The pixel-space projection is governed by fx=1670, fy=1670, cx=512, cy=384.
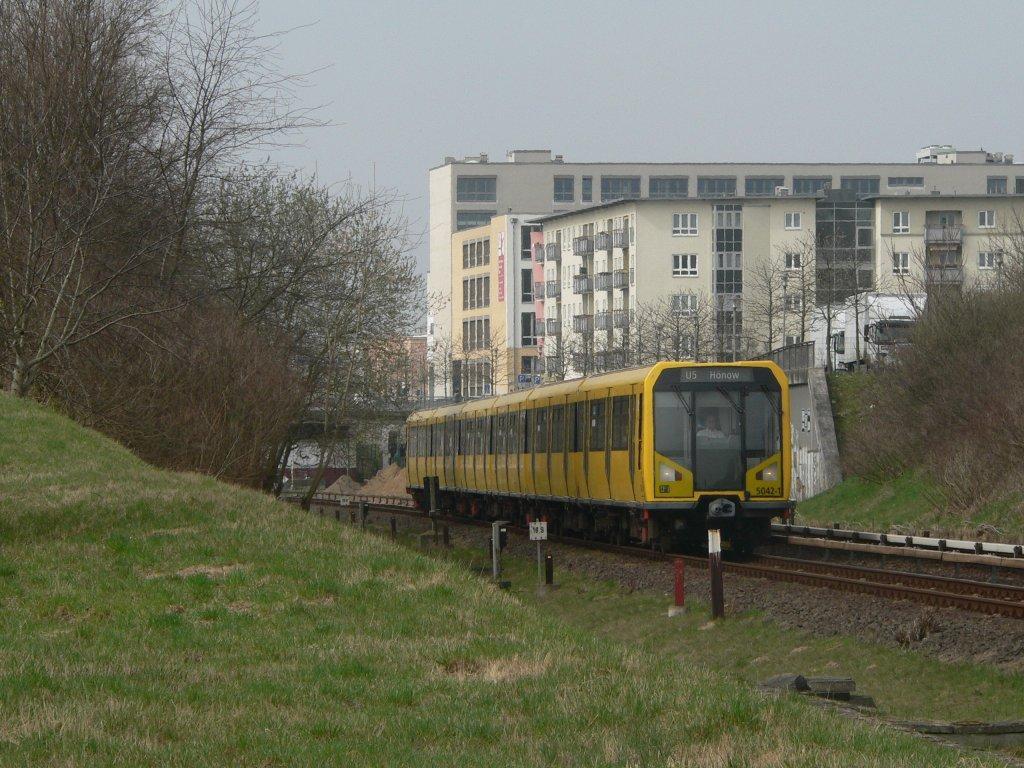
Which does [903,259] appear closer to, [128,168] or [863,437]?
[863,437]

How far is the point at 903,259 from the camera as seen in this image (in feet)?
365

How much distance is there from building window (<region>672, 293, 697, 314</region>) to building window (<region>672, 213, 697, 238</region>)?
7801 millimetres

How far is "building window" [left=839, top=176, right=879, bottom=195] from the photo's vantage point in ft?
491

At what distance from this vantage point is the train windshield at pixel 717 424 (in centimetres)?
2539

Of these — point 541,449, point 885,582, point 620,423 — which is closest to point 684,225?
point 541,449

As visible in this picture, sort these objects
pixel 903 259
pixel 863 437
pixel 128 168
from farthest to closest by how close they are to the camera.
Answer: pixel 903 259, pixel 863 437, pixel 128 168

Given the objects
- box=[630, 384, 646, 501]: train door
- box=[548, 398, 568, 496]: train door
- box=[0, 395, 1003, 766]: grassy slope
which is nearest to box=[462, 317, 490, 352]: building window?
box=[548, 398, 568, 496]: train door

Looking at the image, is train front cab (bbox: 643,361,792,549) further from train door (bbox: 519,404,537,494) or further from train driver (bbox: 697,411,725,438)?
train door (bbox: 519,404,537,494)

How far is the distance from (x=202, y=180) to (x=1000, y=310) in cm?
1980

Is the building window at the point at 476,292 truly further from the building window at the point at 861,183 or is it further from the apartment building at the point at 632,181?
the building window at the point at 861,183

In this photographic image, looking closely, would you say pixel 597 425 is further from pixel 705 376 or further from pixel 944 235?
pixel 944 235

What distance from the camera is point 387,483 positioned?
93.3 metres

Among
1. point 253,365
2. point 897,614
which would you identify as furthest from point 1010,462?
point 897,614

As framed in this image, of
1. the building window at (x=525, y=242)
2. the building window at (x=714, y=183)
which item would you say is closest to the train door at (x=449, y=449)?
the building window at (x=525, y=242)
